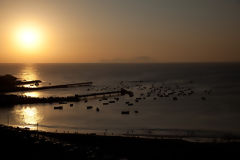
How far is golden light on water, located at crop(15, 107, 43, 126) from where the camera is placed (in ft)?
143

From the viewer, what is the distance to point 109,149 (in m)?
24.6

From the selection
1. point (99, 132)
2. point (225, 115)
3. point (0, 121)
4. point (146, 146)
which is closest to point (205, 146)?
point (146, 146)

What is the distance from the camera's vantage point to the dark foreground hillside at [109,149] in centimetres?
2112

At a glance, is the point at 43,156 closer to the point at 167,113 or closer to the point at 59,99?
the point at 167,113

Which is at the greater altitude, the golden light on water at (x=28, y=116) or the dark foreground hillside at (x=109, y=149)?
the dark foreground hillside at (x=109, y=149)

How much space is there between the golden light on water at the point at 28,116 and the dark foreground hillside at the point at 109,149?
15.1 meters

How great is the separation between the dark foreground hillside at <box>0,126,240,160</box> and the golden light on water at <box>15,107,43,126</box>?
49.6 ft

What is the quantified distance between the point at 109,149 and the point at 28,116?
2804cm

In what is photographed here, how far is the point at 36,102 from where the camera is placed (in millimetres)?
63125

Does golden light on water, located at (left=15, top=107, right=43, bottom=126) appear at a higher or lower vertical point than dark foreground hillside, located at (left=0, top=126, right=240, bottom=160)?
lower

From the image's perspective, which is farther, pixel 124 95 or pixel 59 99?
pixel 124 95

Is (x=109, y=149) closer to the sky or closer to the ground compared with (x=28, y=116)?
closer to the sky

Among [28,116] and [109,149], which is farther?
[28,116]

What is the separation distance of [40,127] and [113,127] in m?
11.0
